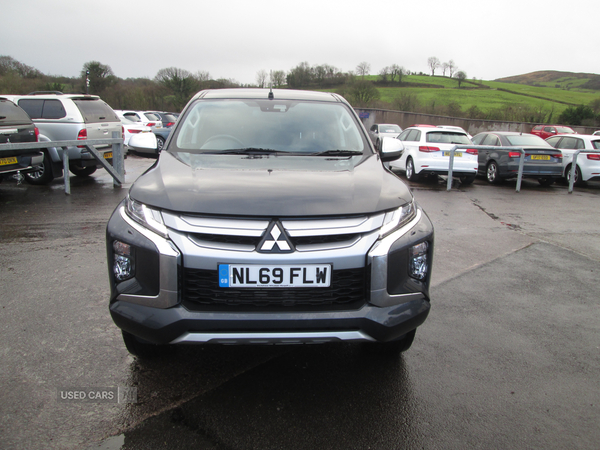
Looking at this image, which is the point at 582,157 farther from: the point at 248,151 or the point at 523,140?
the point at 248,151

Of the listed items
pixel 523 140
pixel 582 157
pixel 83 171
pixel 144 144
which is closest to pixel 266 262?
pixel 144 144

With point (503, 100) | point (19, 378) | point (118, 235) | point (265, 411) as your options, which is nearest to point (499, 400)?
point (265, 411)

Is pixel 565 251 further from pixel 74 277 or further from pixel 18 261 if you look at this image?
pixel 18 261

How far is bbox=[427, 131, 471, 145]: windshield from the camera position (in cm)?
1252

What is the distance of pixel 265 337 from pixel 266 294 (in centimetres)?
21

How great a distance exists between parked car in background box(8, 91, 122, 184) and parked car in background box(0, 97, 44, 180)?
3.92 ft

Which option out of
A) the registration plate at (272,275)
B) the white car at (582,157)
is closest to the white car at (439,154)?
the white car at (582,157)

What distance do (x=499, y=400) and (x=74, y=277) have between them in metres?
3.81

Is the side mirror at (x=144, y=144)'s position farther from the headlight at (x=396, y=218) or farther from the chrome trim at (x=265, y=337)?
the headlight at (x=396, y=218)

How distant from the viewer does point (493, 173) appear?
44.3 ft

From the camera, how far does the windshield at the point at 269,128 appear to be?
3428 millimetres

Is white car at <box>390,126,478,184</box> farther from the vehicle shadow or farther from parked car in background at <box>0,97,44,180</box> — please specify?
the vehicle shadow

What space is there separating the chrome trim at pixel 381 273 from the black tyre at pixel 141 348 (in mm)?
1406

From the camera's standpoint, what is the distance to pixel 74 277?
4402 mm
